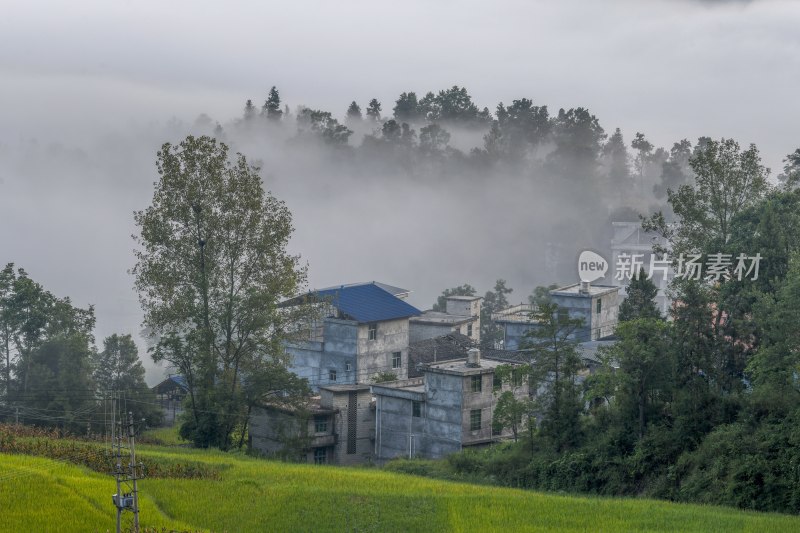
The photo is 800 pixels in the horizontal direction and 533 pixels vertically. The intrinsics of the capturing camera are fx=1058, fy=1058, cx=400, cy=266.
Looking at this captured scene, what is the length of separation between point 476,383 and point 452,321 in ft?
83.4

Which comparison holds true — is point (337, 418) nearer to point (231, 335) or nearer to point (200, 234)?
point (231, 335)

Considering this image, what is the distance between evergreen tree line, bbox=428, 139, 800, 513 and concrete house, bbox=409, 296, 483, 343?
98.4ft

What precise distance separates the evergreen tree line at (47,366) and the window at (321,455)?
1012cm

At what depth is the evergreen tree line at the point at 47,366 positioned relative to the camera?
2147 inches

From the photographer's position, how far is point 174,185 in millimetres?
49219

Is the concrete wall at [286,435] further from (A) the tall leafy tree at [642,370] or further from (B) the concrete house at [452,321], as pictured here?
(B) the concrete house at [452,321]

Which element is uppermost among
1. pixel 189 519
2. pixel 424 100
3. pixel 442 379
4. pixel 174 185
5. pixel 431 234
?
pixel 424 100

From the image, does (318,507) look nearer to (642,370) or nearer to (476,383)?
(642,370)

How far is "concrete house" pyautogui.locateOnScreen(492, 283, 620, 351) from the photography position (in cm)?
7138

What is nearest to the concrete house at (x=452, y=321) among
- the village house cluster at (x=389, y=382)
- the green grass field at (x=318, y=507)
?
the village house cluster at (x=389, y=382)

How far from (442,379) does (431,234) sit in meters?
102

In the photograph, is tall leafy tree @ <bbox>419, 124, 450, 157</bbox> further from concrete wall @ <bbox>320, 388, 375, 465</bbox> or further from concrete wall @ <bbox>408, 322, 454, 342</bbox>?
concrete wall @ <bbox>320, 388, 375, 465</bbox>

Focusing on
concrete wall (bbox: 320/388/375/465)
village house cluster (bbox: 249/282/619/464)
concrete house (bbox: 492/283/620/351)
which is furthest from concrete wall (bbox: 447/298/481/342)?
concrete wall (bbox: 320/388/375/465)

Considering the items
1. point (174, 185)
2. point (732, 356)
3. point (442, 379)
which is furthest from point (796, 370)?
point (174, 185)
